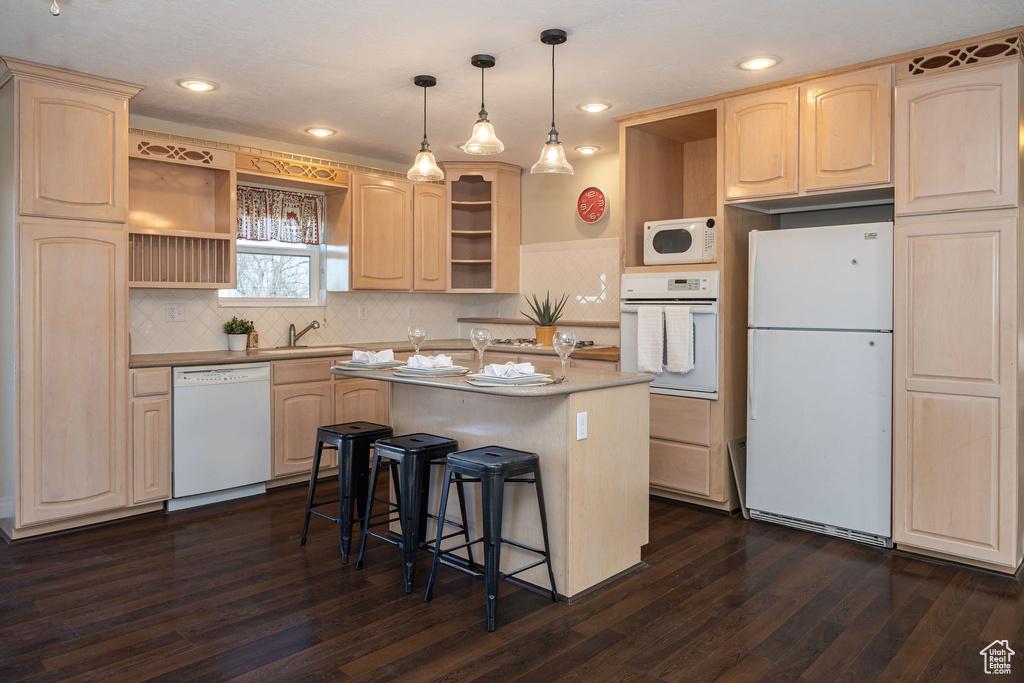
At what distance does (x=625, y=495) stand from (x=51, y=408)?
297 centimetres

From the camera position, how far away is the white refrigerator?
3.43m

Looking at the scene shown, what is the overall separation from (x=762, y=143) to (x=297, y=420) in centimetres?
338

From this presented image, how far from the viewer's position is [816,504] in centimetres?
366

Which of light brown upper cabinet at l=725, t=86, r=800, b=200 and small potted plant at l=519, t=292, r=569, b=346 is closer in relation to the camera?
light brown upper cabinet at l=725, t=86, r=800, b=200

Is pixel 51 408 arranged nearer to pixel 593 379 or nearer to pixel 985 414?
pixel 593 379

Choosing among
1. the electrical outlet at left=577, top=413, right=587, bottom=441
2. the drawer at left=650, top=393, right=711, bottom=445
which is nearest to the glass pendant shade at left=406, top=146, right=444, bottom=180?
the electrical outlet at left=577, top=413, right=587, bottom=441

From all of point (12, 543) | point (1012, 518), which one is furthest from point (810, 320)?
point (12, 543)

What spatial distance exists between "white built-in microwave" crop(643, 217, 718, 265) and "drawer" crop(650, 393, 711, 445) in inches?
33.5

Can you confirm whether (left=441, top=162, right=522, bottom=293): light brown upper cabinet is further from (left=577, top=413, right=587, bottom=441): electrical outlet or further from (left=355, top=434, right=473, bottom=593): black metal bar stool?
(left=577, top=413, right=587, bottom=441): electrical outlet

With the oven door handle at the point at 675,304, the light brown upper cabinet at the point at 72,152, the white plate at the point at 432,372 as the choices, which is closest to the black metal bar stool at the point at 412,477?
the white plate at the point at 432,372

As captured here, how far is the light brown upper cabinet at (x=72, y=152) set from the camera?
11.4 feet

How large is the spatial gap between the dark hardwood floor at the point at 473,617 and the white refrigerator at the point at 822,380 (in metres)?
0.26

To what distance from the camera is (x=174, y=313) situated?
4.59m

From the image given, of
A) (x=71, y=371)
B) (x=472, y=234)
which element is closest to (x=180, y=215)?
(x=71, y=371)
